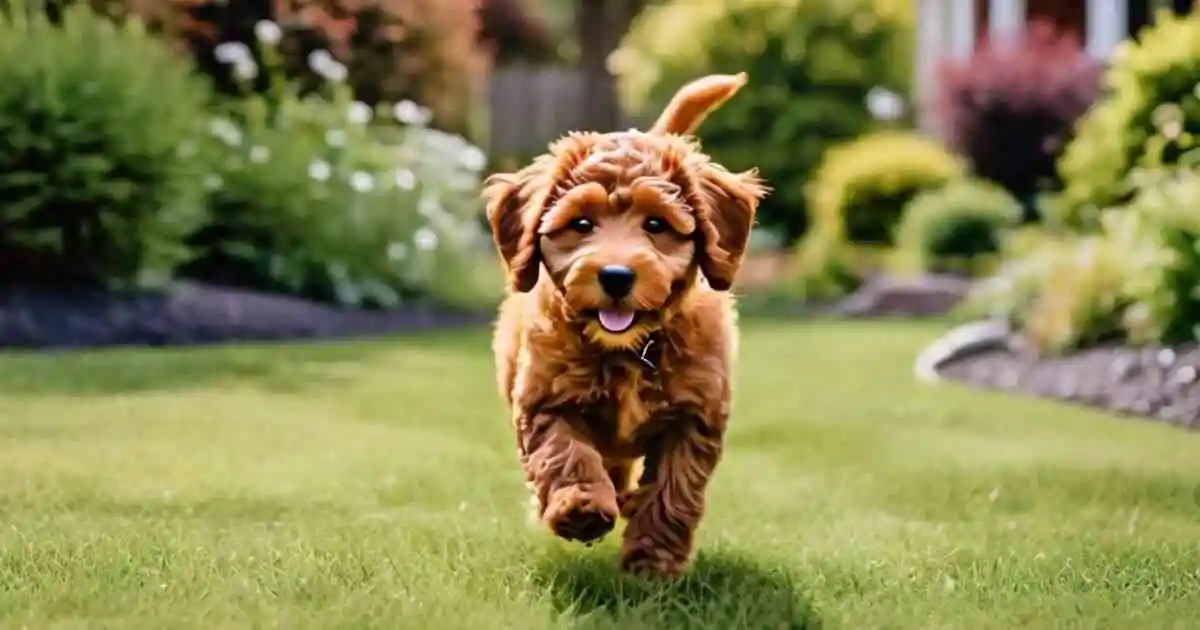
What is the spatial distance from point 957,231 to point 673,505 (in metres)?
10.6

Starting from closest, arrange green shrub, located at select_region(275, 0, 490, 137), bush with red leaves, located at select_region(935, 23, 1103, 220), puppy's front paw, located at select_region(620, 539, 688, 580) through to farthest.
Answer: puppy's front paw, located at select_region(620, 539, 688, 580)
green shrub, located at select_region(275, 0, 490, 137)
bush with red leaves, located at select_region(935, 23, 1103, 220)

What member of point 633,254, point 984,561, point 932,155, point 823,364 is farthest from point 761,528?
point 932,155

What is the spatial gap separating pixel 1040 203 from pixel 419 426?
33.0 feet

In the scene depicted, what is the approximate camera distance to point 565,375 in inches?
158

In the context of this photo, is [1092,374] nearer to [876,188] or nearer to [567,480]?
[567,480]

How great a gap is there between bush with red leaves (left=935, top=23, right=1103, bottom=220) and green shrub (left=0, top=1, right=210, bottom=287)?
368 inches

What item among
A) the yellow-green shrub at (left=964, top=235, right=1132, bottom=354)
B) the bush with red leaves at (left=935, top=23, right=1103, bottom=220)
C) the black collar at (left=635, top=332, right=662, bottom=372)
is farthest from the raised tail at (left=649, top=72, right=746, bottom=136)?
the bush with red leaves at (left=935, top=23, right=1103, bottom=220)

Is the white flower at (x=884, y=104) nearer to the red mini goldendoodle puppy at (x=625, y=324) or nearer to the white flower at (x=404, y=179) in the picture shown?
the white flower at (x=404, y=179)

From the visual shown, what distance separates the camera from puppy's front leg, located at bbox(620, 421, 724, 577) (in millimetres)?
3904

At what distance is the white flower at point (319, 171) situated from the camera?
11.1m

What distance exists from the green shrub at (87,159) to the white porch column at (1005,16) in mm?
12180

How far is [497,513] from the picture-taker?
482cm

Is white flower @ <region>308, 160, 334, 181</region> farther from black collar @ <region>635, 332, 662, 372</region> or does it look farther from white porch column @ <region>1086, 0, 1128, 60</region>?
white porch column @ <region>1086, 0, 1128, 60</region>

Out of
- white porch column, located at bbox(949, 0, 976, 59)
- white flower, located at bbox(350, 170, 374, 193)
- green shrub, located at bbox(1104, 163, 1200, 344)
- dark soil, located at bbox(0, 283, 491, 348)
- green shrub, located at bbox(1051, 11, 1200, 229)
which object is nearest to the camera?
green shrub, located at bbox(1104, 163, 1200, 344)
